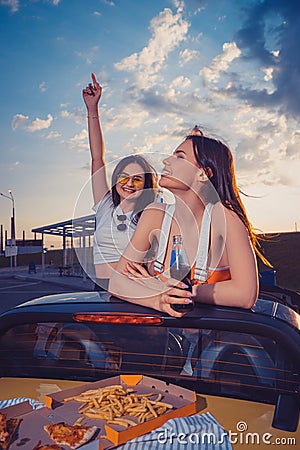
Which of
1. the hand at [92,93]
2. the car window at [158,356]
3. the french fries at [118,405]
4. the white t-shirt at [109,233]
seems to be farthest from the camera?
the hand at [92,93]

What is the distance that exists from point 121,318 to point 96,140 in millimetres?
2204

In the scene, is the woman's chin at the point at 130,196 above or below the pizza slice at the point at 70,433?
above

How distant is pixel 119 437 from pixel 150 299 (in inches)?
26.0

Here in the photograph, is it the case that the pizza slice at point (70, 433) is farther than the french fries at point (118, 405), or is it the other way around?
the french fries at point (118, 405)

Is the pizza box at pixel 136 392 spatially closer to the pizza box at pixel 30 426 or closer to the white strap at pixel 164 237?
the pizza box at pixel 30 426

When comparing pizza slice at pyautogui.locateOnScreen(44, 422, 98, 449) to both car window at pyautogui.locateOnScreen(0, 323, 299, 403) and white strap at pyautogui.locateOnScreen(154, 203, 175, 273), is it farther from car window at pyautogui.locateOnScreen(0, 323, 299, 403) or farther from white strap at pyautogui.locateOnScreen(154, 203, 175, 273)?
white strap at pyautogui.locateOnScreen(154, 203, 175, 273)

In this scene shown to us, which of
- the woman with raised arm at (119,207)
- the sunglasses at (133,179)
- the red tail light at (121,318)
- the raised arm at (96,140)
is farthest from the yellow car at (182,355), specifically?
the raised arm at (96,140)

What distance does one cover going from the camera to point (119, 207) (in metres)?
3.19

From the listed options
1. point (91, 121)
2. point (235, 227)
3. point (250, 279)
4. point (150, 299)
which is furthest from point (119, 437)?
point (91, 121)

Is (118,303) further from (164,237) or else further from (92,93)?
(92,93)

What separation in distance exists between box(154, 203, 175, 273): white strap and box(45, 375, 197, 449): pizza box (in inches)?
25.0

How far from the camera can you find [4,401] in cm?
200

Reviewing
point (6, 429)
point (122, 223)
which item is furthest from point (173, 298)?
point (122, 223)

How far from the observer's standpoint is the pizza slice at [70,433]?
5.06 ft
